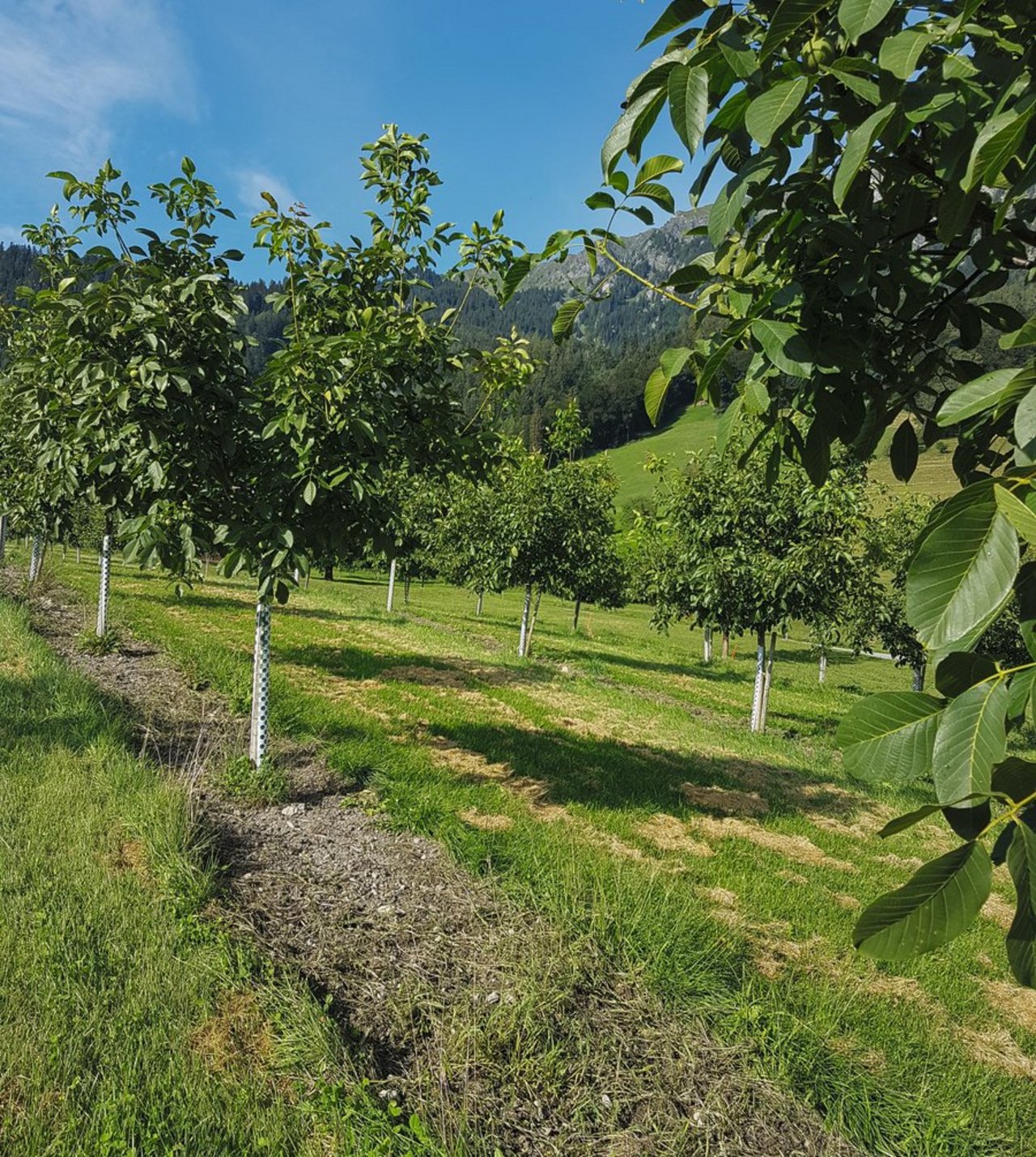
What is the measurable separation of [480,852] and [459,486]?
18220 millimetres

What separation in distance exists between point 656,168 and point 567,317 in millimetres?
437

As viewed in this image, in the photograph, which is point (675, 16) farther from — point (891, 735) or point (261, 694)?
point (261, 694)

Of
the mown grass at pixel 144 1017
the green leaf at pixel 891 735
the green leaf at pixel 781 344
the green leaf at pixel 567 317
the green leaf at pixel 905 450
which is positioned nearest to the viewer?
the green leaf at pixel 891 735

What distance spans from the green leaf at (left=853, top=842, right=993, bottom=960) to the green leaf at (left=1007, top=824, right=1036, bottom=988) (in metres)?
0.04

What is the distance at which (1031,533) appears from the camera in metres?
0.75

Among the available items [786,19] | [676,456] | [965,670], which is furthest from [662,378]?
[676,456]

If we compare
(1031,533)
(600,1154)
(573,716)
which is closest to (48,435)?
(600,1154)

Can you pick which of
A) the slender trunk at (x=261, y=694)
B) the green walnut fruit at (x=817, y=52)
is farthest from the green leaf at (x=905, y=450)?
the slender trunk at (x=261, y=694)

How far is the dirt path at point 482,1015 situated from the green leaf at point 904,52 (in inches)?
Answer: 127

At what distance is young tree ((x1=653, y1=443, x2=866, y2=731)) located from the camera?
38.6 ft

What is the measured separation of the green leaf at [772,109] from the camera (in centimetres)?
111

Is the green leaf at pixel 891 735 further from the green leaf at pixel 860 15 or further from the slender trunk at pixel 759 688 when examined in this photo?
the slender trunk at pixel 759 688

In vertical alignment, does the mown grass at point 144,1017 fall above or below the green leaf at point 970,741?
below

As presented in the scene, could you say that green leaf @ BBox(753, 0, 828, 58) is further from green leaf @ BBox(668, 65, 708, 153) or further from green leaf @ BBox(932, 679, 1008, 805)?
green leaf @ BBox(932, 679, 1008, 805)
